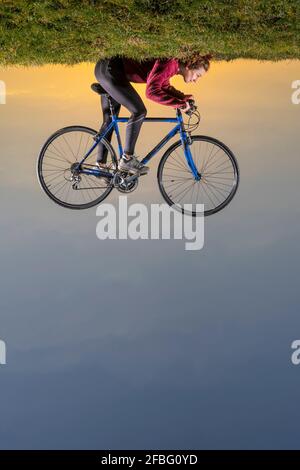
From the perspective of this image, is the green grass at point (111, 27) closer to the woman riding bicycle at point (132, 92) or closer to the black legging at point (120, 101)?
the woman riding bicycle at point (132, 92)

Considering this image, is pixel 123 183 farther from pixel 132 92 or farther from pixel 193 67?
pixel 193 67

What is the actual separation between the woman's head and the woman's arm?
14.5 inches

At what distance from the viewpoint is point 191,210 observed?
570 inches

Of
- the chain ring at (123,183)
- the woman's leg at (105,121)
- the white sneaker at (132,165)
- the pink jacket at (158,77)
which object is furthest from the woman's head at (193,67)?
the chain ring at (123,183)

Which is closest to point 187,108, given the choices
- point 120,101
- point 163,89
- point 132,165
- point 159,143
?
point 163,89

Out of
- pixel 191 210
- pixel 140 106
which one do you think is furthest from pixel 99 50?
pixel 191 210

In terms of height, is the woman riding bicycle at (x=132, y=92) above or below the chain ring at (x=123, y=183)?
above

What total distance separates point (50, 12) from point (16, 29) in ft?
1.75

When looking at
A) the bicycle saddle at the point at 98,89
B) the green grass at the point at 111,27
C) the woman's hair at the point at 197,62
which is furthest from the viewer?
the green grass at the point at 111,27

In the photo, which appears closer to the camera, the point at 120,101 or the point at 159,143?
the point at 120,101

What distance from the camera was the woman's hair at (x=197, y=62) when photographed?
15.1 metres

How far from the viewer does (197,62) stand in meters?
15.2

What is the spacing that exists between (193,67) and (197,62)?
0.61ft

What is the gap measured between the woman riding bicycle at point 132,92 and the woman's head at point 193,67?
0.25 m
